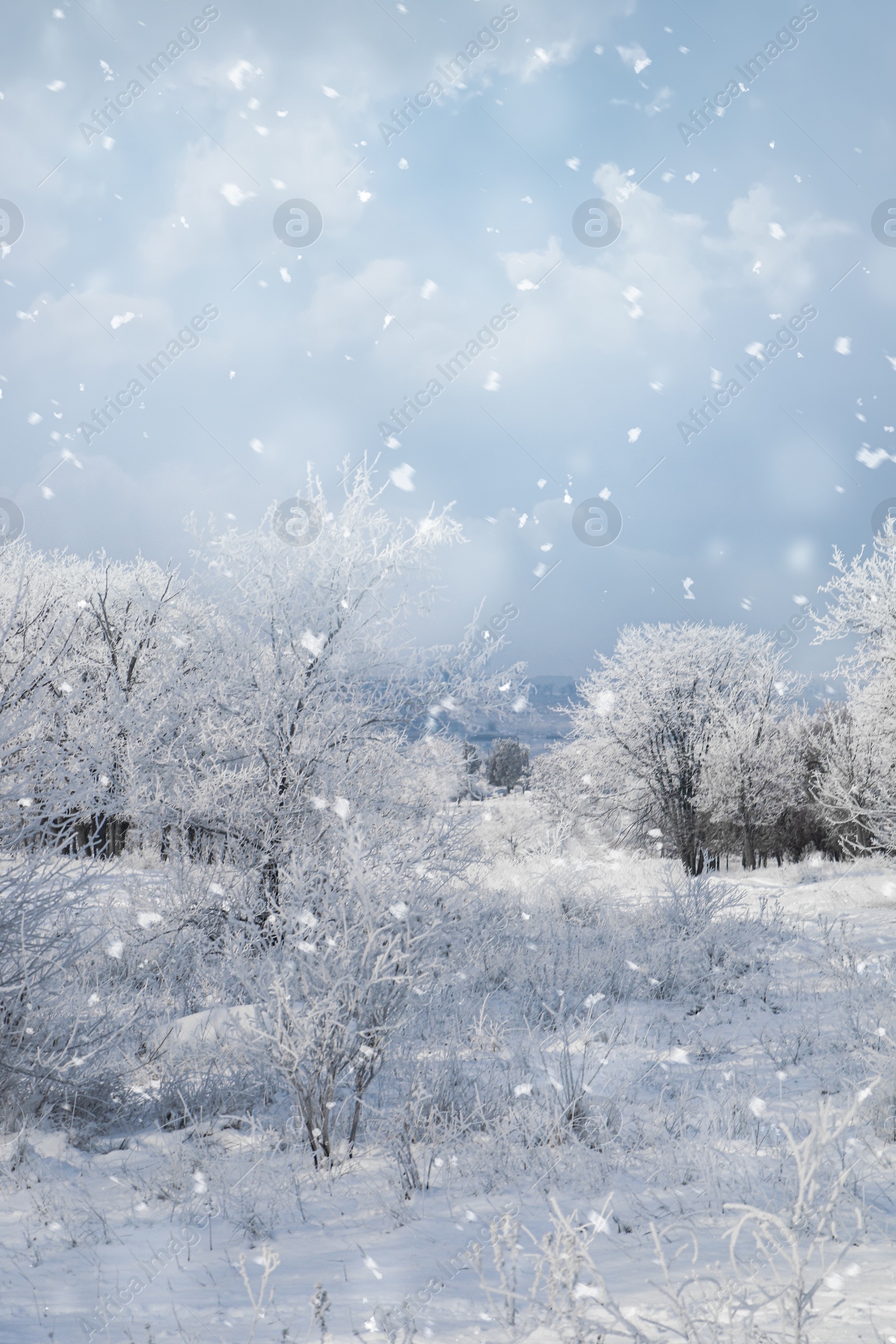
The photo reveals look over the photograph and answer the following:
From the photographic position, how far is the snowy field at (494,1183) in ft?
7.75

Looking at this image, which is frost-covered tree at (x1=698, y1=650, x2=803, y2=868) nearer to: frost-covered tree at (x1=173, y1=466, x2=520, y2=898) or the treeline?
the treeline

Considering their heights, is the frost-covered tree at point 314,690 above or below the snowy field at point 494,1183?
above

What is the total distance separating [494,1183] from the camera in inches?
138

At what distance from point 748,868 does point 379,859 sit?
21.7m

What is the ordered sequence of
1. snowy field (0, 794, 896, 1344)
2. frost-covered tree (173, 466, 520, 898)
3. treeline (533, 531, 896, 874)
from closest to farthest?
snowy field (0, 794, 896, 1344) < frost-covered tree (173, 466, 520, 898) < treeline (533, 531, 896, 874)

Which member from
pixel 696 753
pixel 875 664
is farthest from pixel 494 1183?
pixel 696 753

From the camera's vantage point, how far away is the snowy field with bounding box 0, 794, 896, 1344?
2.36 m

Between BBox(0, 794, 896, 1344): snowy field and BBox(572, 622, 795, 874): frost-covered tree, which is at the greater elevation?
BBox(572, 622, 795, 874): frost-covered tree

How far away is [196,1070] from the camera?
4957mm
